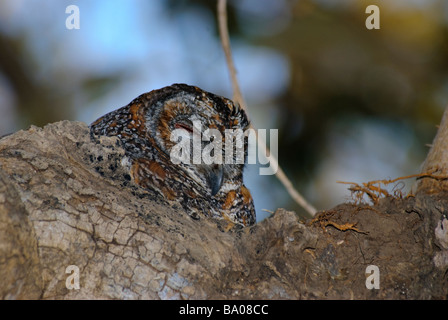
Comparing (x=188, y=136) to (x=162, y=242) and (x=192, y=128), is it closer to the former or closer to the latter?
(x=192, y=128)

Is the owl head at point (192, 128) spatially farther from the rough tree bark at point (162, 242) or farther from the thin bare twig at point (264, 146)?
the rough tree bark at point (162, 242)

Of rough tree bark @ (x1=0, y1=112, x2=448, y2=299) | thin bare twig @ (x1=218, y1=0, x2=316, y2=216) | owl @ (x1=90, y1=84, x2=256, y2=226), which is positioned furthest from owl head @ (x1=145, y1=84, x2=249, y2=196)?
rough tree bark @ (x1=0, y1=112, x2=448, y2=299)

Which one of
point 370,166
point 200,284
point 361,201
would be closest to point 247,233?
point 200,284

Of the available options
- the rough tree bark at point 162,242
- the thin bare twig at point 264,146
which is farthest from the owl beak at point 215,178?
the rough tree bark at point 162,242

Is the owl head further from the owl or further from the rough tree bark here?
the rough tree bark

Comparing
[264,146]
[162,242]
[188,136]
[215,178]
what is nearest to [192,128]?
[188,136]

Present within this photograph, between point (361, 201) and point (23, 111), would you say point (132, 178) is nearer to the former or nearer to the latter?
point (361, 201)
